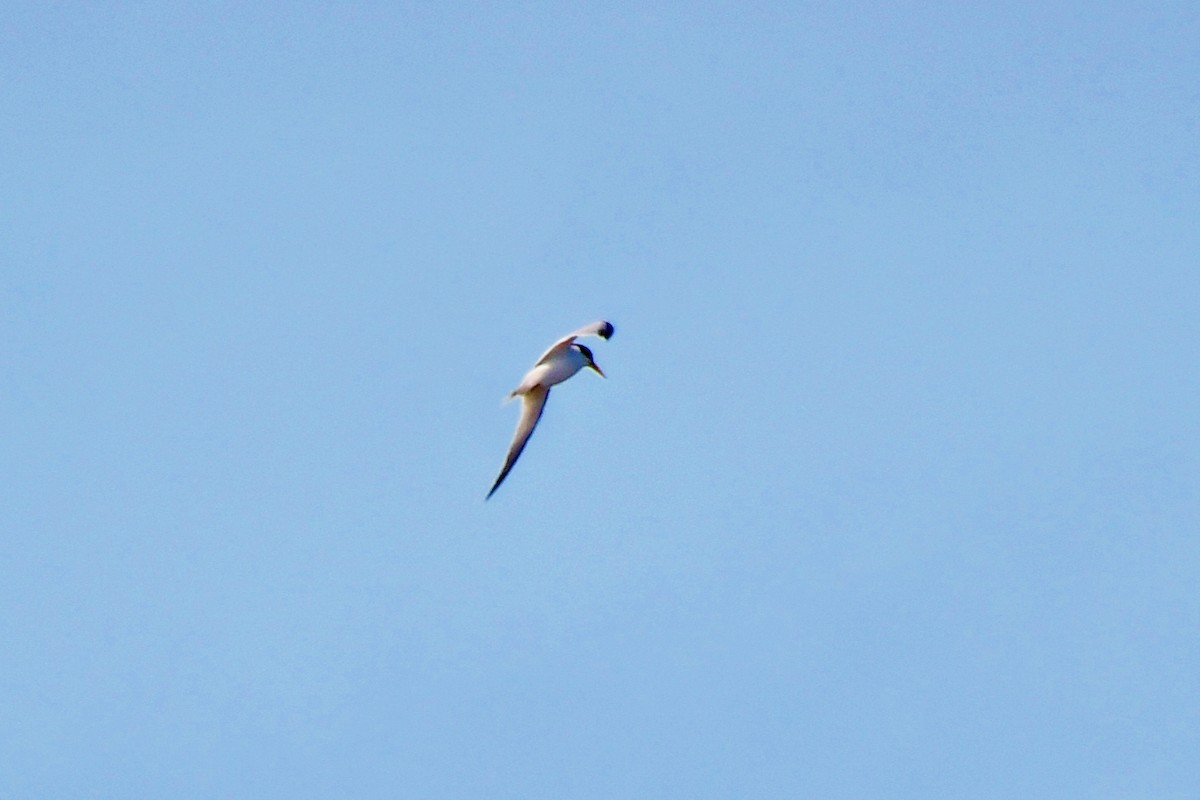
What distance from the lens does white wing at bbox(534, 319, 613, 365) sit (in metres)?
18.9

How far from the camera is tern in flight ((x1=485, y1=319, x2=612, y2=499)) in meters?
19.0

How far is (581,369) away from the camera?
1962 cm

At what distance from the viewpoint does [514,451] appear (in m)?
19.1

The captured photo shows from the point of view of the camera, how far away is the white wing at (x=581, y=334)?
1894 centimetres

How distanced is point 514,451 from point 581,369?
155 centimetres

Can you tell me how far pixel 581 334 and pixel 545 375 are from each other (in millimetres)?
755

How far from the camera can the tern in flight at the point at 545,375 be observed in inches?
746

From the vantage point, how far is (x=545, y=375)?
19.1 m

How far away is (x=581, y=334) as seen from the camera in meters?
19.0
